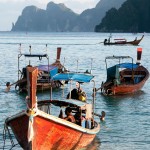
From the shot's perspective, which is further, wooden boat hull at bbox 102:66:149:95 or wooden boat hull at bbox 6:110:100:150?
wooden boat hull at bbox 102:66:149:95

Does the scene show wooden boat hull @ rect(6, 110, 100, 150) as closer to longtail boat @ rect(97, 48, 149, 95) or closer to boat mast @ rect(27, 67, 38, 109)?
boat mast @ rect(27, 67, 38, 109)

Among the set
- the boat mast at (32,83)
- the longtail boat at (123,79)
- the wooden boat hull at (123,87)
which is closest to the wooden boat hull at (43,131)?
the boat mast at (32,83)

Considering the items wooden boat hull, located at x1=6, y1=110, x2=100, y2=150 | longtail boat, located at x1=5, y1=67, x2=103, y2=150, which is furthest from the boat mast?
wooden boat hull, located at x1=6, y1=110, x2=100, y2=150

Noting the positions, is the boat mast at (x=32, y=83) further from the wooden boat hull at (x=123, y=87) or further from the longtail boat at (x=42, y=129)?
the wooden boat hull at (x=123, y=87)

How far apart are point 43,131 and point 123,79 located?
2735 centimetres

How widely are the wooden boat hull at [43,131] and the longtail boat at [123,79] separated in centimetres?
2109

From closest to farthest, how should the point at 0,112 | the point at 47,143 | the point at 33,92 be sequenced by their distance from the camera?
1. the point at 33,92
2. the point at 47,143
3. the point at 0,112

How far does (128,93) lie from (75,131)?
22.9 metres

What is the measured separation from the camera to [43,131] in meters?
20.8

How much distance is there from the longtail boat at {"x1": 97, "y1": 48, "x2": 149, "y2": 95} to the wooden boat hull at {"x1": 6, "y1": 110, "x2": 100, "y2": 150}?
21.1 metres

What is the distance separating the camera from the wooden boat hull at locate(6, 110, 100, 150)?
795 inches

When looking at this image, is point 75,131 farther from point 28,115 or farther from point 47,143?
point 28,115

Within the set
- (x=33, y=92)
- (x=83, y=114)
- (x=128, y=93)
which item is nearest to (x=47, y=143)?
(x=33, y=92)

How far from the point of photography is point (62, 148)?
893 inches
